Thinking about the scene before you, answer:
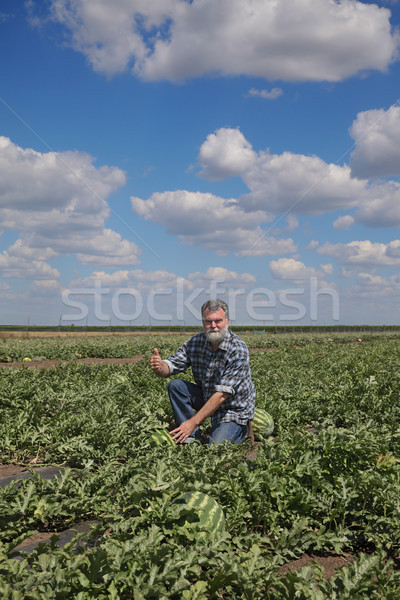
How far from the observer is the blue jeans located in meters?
5.20

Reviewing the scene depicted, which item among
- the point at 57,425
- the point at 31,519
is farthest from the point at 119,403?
the point at 31,519

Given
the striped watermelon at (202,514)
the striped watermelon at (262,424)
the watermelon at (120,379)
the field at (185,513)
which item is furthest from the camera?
the watermelon at (120,379)

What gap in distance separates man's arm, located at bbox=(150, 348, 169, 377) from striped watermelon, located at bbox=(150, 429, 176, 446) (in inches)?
27.0

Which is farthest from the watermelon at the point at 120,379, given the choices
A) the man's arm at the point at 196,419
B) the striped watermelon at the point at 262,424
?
the man's arm at the point at 196,419

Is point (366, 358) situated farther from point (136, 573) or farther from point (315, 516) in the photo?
point (136, 573)

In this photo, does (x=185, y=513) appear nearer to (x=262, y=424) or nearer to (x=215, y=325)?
(x=215, y=325)

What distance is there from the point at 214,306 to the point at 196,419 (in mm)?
1179

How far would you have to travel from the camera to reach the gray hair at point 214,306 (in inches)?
207

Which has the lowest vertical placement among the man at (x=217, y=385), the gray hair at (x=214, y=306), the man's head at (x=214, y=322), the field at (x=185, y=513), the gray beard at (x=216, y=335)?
the field at (x=185, y=513)

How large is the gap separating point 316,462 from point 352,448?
0.33 metres

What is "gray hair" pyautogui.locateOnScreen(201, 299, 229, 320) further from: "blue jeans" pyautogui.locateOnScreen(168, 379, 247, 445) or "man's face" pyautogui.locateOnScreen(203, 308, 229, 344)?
"blue jeans" pyautogui.locateOnScreen(168, 379, 247, 445)

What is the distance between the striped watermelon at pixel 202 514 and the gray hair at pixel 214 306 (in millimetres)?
2317

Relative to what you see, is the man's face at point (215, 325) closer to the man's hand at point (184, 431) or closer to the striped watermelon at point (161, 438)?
the man's hand at point (184, 431)

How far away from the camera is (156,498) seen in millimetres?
3109
